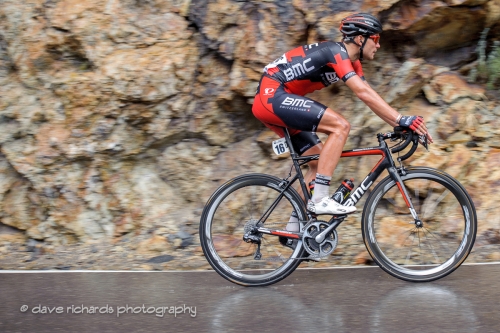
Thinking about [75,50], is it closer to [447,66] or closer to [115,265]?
[115,265]

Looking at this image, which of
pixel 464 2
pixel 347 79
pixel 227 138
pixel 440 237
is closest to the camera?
pixel 347 79

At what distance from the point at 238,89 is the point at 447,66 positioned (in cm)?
276

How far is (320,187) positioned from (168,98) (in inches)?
113

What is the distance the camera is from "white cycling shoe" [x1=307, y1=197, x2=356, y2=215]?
507 cm

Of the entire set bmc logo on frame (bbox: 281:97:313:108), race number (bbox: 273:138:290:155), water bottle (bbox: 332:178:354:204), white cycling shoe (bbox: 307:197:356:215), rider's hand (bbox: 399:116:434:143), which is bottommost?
white cycling shoe (bbox: 307:197:356:215)

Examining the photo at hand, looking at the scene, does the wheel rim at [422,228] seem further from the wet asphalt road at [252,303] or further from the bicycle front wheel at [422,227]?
Result: the wet asphalt road at [252,303]

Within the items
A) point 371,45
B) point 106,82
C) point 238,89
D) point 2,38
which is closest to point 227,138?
point 238,89

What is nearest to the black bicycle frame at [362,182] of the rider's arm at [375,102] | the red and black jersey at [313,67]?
the rider's arm at [375,102]

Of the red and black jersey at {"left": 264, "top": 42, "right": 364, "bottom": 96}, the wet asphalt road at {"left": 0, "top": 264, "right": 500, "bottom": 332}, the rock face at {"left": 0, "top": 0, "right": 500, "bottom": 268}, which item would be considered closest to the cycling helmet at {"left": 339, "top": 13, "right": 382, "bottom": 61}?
the red and black jersey at {"left": 264, "top": 42, "right": 364, "bottom": 96}

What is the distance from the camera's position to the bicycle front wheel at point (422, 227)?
5070mm

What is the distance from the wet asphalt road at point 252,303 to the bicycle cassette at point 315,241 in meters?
0.28

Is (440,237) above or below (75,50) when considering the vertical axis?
below

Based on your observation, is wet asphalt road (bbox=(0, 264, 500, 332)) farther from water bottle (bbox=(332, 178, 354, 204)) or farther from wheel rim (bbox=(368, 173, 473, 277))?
water bottle (bbox=(332, 178, 354, 204))

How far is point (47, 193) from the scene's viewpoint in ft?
23.4
